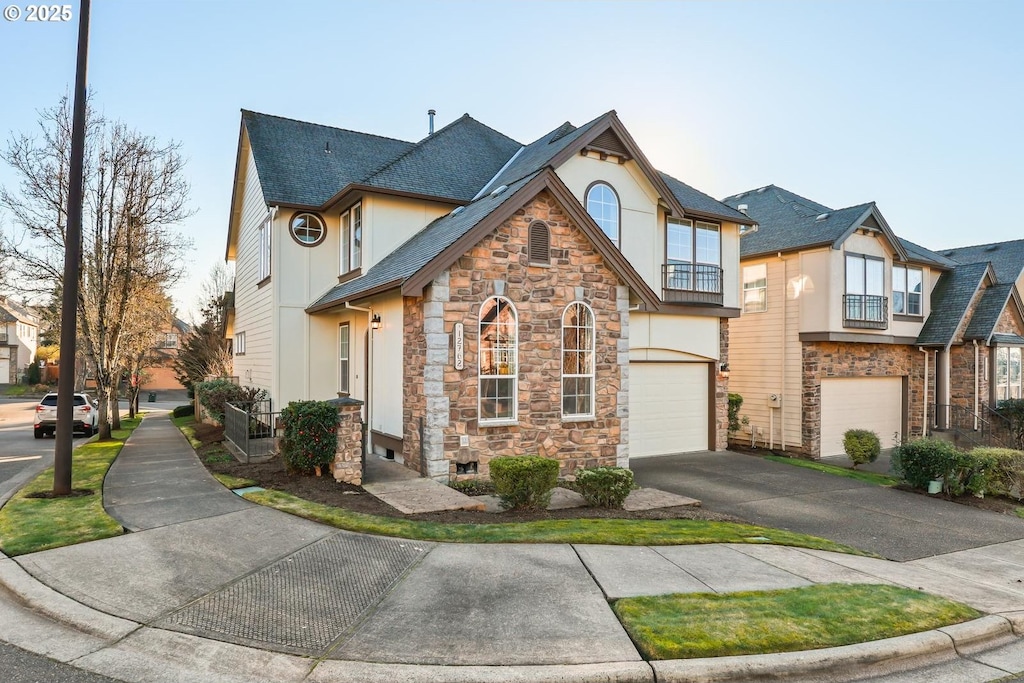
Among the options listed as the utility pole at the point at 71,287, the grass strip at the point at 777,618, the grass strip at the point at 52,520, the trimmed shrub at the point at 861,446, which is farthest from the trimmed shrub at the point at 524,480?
the trimmed shrub at the point at 861,446

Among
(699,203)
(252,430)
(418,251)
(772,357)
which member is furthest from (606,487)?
(772,357)

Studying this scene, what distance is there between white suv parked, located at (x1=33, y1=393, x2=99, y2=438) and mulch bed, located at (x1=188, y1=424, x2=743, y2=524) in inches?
513

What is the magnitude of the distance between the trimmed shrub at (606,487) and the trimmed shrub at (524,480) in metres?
0.67

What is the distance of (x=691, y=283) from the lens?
53.4 ft

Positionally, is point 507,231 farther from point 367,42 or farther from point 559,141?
point 367,42

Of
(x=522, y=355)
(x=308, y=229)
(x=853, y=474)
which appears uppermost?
(x=308, y=229)

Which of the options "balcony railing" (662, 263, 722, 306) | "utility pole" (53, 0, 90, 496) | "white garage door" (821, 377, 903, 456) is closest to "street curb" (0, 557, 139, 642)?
"utility pole" (53, 0, 90, 496)

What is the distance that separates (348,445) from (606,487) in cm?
435

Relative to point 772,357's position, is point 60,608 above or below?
below

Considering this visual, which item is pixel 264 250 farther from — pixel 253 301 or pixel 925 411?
pixel 925 411

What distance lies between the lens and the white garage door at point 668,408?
1570cm

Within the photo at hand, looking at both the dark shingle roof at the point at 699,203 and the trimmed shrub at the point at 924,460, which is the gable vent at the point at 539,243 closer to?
the dark shingle roof at the point at 699,203

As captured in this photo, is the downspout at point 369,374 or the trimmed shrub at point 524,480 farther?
the downspout at point 369,374

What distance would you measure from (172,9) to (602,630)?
1344 centimetres
